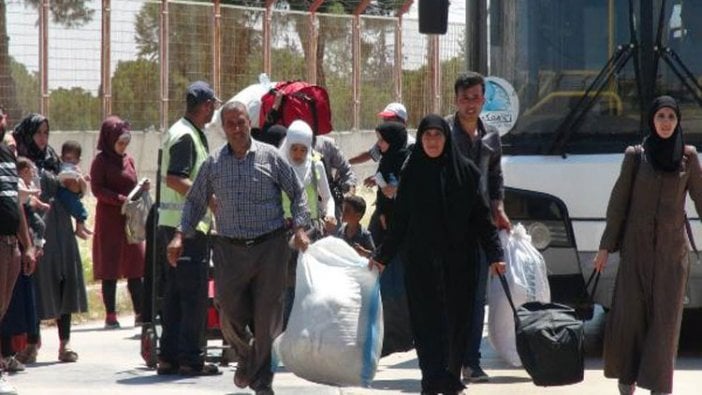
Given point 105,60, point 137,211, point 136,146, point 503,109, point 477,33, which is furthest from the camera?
point 136,146

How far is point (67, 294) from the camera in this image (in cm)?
1345

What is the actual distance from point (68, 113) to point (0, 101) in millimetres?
988

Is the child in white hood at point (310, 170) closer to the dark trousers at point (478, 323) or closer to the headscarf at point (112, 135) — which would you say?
the dark trousers at point (478, 323)

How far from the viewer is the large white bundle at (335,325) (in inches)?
424

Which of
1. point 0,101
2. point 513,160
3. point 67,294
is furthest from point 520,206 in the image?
point 0,101

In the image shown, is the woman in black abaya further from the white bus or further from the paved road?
the white bus

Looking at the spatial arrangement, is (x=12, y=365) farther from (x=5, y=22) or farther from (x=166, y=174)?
(x=5, y=22)

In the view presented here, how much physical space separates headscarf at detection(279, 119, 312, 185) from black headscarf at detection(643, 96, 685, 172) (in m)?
2.77

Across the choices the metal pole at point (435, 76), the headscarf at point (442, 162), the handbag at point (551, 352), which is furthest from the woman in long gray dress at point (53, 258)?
the metal pole at point (435, 76)

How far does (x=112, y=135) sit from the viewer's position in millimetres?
15250

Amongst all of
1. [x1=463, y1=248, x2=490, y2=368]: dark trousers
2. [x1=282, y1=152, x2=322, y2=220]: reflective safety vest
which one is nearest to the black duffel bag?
[x1=463, y1=248, x2=490, y2=368]: dark trousers

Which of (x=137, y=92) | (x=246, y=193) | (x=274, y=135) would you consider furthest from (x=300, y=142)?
(x=137, y=92)

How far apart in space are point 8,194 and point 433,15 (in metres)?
3.27

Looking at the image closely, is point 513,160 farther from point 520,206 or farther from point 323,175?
point 323,175
